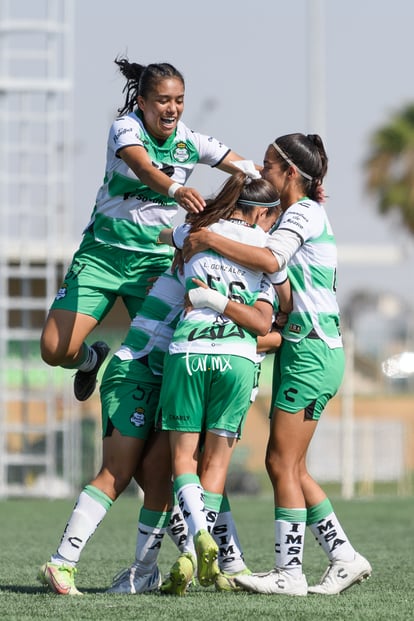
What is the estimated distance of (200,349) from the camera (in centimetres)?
562

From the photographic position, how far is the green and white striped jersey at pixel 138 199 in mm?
6301

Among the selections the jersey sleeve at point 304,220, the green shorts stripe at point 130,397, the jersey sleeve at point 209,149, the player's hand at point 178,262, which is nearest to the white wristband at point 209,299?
the player's hand at point 178,262

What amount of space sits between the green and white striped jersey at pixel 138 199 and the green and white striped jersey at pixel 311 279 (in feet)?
2.58

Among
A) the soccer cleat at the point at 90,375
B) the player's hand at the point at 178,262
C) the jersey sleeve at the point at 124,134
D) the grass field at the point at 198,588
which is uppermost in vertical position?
the jersey sleeve at the point at 124,134

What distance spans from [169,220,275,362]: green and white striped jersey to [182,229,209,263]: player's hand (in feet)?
0.09

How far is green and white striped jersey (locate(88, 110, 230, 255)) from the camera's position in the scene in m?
6.30

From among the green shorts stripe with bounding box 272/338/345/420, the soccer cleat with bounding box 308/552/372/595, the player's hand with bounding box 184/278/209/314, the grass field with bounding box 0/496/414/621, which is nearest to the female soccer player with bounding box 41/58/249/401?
the player's hand with bounding box 184/278/209/314

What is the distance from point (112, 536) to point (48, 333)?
13.4 ft

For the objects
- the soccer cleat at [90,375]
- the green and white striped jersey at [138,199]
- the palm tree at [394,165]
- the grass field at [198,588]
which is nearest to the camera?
the grass field at [198,588]

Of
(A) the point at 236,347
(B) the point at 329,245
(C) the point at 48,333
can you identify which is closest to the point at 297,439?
(A) the point at 236,347

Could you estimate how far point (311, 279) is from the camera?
587cm

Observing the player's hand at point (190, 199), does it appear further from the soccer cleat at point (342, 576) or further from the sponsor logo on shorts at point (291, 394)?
the soccer cleat at point (342, 576)

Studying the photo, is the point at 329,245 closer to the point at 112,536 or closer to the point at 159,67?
the point at 159,67

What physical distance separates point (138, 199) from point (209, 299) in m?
0.95
